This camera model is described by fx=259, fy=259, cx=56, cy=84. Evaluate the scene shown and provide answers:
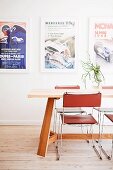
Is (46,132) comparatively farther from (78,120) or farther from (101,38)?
(101,38)

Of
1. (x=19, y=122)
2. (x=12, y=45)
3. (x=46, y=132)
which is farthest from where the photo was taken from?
(x=19, y=122)

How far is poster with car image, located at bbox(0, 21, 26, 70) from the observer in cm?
479

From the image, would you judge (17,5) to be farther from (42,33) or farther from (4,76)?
(4,76)

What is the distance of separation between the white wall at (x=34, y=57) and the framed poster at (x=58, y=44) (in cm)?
10

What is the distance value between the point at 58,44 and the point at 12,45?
0.86 metres

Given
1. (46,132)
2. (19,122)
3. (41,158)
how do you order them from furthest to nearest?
(19,122) < (46,132) < (41,158)

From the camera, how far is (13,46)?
4820 millimetres

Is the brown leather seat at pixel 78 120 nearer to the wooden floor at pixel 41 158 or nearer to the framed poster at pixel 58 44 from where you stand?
the wooden floor at pixel 41 158

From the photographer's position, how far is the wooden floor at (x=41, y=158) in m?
2.93

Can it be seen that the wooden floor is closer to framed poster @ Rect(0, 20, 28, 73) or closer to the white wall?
the white wall

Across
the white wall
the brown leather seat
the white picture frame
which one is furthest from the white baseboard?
the brown leather seat

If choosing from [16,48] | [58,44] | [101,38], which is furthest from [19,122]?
[101,38]

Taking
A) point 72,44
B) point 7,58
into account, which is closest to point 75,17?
point 72,44

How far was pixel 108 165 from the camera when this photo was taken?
298 cm
